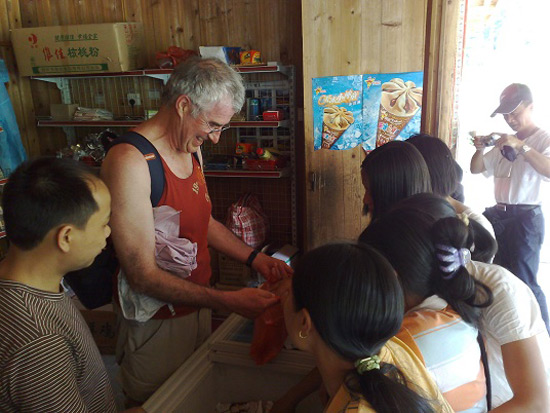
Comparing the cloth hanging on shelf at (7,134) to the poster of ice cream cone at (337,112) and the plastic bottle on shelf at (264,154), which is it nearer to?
the plastic bottle on shelf at (264,154)

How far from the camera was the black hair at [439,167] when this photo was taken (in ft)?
6.34

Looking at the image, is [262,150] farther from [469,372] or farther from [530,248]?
[469,372]

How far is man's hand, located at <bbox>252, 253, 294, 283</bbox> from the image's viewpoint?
171 cm

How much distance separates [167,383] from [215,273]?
271 centimetres

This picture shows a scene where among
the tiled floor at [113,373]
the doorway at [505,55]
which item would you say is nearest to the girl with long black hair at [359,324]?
the tiled floor at [113,373]

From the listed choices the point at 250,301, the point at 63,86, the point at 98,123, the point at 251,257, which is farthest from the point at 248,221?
the point at 63,86

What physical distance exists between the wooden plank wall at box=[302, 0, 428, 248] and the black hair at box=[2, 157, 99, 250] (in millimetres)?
2404

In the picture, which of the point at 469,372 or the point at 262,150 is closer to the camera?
the point at 469,372

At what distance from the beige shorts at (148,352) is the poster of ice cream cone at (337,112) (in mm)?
2011

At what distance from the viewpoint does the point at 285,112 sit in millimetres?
3521

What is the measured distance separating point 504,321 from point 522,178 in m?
2.28

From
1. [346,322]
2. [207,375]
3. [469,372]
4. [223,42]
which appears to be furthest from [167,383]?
[223,42]

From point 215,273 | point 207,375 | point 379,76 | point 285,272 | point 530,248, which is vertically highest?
point 379,76

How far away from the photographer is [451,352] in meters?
1.03
